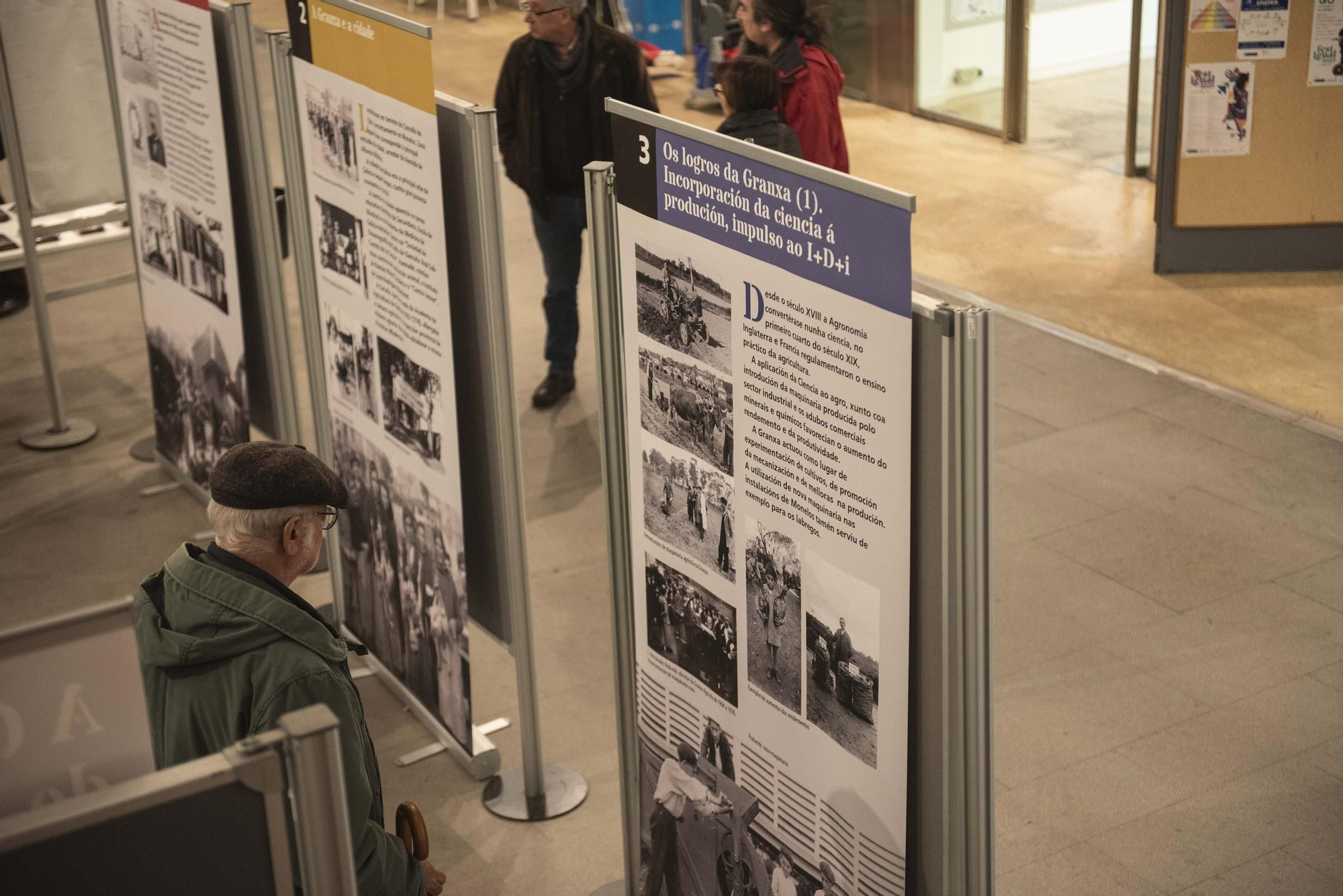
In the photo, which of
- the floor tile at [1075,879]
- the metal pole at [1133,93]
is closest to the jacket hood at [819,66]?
the floor tile at [1075,879]

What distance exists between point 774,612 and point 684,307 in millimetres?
597

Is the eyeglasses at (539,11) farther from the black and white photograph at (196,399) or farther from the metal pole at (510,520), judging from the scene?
the metal pole at (510,520)

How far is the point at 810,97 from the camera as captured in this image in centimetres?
567

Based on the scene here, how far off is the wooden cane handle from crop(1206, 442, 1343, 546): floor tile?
3598 millimetres

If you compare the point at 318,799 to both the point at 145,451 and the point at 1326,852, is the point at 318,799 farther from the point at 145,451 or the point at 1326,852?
the point at 145,451

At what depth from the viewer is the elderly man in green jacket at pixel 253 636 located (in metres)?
2.49

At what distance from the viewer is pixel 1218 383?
6.44m

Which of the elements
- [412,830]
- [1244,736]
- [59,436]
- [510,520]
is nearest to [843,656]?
[412,830]

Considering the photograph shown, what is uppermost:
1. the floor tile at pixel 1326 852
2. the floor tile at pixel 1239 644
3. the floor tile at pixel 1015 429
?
the floor tile at pixel 1015 429

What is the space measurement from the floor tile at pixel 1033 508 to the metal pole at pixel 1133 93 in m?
4.48

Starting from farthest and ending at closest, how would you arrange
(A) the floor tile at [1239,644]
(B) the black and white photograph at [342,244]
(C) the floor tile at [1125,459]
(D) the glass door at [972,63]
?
1. (D) the glass door at [972,63]
2. (C) the floor tile at [1125,459]
3. (A) the floor tile at [1239,644]
4. (B) the black and white photograph at [342,244]

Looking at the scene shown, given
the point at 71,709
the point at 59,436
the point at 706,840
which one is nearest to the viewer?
the point at 71,709

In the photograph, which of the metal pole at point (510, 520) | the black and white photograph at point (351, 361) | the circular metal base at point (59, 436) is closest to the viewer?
the metal pole at point (510, 520)

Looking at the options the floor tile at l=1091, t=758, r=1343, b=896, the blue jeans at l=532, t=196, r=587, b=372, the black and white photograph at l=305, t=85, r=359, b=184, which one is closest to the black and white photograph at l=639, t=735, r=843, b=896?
the floor tile at l=1091, t=758, r=1343, b=896
